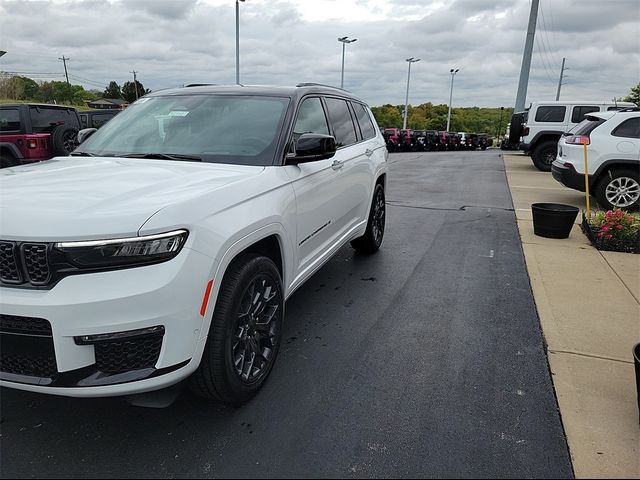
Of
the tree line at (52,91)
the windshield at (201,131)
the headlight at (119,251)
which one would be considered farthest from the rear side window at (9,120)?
the tree line at (52,91)

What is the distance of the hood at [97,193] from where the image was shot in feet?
6.82

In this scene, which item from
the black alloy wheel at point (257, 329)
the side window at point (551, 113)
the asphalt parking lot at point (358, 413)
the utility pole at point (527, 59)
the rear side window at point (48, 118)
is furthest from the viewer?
the utility pole at point (527, 59)

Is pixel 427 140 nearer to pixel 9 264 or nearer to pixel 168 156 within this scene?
pixel 168 156

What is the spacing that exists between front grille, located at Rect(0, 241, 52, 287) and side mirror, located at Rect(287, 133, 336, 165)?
165 cm

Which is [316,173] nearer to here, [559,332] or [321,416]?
[321,416]

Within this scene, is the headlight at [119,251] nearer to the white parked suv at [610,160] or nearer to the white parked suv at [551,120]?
the white parked suv at [610,160]

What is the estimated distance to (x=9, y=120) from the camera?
10.6 m

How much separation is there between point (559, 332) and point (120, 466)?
10.8 ft

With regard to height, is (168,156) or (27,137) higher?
(168,156)

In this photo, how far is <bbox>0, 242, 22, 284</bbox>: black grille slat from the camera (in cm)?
210

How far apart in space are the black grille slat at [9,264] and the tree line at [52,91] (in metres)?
45.6

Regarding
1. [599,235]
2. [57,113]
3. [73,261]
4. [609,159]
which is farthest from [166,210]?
[57,113]

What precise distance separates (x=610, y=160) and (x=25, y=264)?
9306mm

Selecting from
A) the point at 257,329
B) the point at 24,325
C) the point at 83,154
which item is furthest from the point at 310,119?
the point at 24,325
